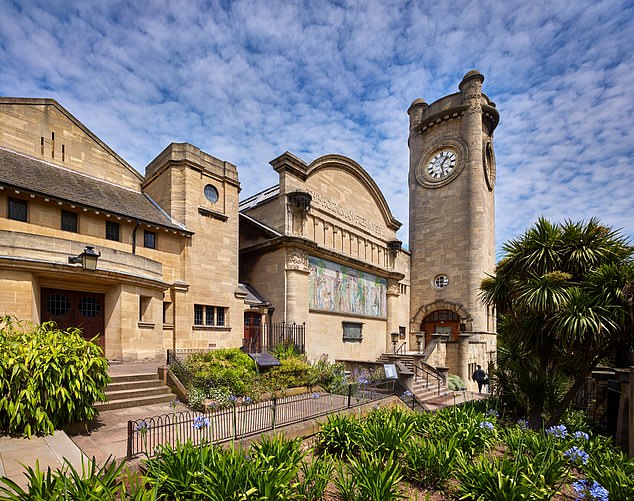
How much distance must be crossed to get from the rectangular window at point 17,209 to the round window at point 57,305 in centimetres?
308

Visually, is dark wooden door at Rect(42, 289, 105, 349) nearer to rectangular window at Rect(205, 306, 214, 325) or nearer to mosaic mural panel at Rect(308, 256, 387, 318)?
rectangular window at Rect(205, 306, 214, 325)

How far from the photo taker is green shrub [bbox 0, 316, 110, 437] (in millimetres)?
6676

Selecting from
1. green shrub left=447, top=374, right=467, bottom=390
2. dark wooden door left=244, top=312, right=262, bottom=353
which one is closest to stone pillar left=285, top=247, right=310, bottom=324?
dark wooden door left=244, top=312, right=262, bottom=353

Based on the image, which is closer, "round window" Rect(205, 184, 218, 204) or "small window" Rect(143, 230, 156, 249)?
"small window" Rect(143, 230, 156, 249)

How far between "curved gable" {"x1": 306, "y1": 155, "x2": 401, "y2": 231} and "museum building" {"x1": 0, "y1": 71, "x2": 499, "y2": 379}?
0.39ft

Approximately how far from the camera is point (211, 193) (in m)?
18.8

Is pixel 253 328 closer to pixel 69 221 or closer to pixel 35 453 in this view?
pixel 69 221

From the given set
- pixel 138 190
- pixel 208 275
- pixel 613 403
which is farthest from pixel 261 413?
pixel 138 190

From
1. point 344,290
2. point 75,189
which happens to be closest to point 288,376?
point 344,290

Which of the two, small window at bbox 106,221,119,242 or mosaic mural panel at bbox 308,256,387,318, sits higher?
small window at bbox 106,221,119,242

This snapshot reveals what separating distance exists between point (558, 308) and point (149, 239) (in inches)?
638

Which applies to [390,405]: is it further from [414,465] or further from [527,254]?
[527,254]

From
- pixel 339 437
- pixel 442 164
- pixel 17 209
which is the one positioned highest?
pixel 442 164

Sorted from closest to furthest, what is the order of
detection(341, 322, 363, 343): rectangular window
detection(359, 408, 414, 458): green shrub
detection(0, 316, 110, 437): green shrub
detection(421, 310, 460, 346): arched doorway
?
detection(0, 316, 110, 437): green shrub < detection(359, 408, 414, 458): green shrub < detection(341, 322, 363, 343): rectangular window < detection(421, 310, 460, 346): arched doorway
